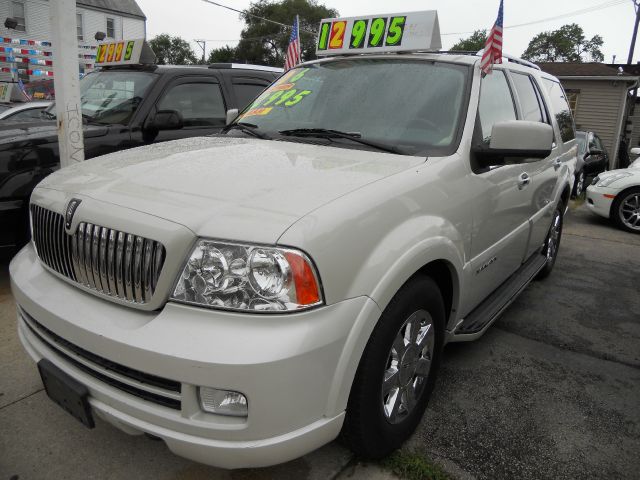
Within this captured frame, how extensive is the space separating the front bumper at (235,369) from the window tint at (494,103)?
5.04 feet

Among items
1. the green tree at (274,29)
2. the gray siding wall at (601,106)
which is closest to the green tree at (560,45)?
the green tree at (274,29)

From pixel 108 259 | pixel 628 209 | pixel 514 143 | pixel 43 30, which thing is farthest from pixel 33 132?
pixel 43 30

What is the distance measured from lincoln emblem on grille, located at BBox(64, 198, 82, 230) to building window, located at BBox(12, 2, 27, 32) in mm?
29609

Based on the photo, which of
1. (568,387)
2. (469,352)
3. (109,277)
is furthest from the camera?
(469,352)

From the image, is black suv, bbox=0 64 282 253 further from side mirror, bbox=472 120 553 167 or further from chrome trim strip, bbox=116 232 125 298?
chrome trim strip, bbox=116 232 125 298

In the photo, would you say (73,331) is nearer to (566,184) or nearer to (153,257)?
(153,257)

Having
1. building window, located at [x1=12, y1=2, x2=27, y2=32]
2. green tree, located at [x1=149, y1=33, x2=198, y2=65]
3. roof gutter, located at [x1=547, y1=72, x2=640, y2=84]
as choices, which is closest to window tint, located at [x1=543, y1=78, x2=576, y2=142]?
roof gutter, located at [x1=547, y1=72, x2=640, y2=84]

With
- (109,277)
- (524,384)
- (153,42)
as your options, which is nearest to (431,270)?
(524,384)

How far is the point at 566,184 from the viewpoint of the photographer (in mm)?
4617

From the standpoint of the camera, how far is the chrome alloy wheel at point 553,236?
4605 millimetres

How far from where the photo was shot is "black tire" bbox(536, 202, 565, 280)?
4555 millimetres

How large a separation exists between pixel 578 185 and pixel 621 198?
322 centimetres

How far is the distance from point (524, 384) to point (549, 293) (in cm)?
186

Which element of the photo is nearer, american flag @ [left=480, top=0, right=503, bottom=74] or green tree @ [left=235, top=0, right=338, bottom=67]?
american flag @ [left=480, top=0, right=503, bottom=74]
